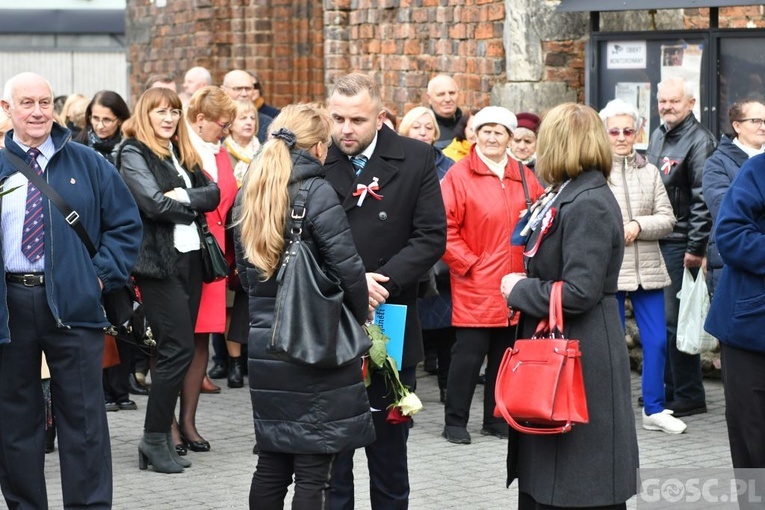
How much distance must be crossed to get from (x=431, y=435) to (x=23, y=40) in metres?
24.3

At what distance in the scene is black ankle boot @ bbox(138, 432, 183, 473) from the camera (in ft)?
23.9

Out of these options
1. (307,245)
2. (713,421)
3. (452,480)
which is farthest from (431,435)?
(307,245)

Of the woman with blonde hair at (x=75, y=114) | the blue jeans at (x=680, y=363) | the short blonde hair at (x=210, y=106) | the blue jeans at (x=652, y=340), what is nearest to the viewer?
the short blonde hair at (x=210, y=106)

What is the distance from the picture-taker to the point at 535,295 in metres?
5.12

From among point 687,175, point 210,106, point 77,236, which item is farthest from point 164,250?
point 687,175

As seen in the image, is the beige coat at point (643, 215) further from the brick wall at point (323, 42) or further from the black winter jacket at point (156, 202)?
the brick wall at point (323, 42)

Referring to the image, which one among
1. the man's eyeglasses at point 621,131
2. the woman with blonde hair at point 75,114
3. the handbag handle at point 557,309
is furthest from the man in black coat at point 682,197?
the woman with blonde hair at point 75,114

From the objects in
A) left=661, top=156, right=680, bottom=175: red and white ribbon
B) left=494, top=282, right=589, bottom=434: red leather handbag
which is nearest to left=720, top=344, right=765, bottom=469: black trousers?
left=494, top=282, right=589, bottom=434: red leather handbag

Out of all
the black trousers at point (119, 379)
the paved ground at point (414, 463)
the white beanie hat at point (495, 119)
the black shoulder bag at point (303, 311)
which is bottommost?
the paved ground at point (414, 463)

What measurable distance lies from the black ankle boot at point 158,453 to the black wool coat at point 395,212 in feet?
6.19

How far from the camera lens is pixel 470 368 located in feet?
26.6

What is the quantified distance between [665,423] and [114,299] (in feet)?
11.1

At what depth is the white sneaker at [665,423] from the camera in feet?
26.4

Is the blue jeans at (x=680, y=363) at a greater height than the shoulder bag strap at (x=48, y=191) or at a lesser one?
lesser
